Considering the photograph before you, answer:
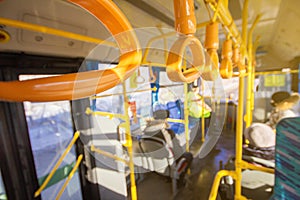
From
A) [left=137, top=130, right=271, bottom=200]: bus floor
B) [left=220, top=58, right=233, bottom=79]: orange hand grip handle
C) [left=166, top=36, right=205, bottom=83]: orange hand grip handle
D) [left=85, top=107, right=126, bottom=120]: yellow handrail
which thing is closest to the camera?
[left=166, top=36, right=205, bottom=83]: orange hand grip handle

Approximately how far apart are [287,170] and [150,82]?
1082mm

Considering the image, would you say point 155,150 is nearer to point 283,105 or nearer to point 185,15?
point 185,15

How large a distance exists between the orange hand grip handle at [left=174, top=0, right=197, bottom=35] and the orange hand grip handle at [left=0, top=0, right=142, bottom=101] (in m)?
0.18

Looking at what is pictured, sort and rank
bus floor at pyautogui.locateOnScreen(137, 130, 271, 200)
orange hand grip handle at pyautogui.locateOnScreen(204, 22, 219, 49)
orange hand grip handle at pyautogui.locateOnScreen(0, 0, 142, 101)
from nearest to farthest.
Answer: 1. orange hand grip handle at pyautogui.locateOnScreen(0, 0, 142, 101)
2. orange hand grip handle at pyautogui.locateOnScreen(204, 22, 219, 49)
3. bus floor at pyautogui.locateOnScreen(137, 130, 271, 200)

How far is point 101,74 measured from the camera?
0.69 ft

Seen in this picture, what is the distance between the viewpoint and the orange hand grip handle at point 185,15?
362 mm

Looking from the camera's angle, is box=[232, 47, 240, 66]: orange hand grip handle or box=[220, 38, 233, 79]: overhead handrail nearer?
box=[220, 38, 233, 79]: overhead handrail

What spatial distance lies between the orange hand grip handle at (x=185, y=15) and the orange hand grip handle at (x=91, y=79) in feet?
0.59

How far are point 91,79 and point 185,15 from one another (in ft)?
1.01

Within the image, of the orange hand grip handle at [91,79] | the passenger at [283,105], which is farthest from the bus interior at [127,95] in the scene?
the passenger at [283,105]

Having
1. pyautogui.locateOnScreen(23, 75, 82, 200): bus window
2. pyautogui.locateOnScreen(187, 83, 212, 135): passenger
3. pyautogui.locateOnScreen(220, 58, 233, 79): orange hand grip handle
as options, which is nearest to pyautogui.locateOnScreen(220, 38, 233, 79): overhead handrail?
pyautogui.locateOnScreen(220, 58, 233, 79): orange hand grip handle

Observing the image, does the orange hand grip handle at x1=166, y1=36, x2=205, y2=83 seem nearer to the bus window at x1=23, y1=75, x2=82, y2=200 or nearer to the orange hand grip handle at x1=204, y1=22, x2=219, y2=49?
the orange hand grip handle at x1=204, y1=22, x2=219, y2=49

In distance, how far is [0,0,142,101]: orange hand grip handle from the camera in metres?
0.18

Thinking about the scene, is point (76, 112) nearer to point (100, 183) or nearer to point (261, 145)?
point (100, 183)
